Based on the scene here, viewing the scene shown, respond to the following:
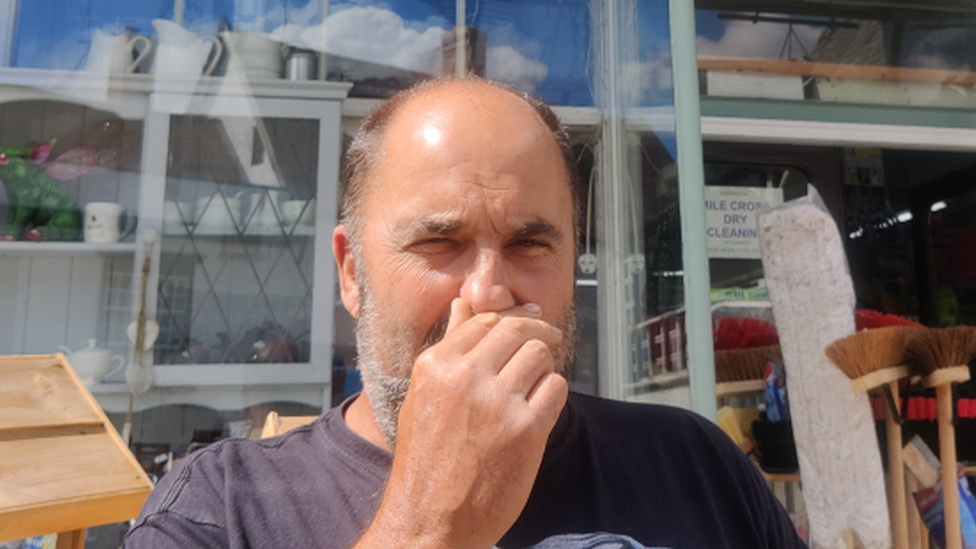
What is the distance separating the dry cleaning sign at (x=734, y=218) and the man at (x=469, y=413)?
64.0 inches

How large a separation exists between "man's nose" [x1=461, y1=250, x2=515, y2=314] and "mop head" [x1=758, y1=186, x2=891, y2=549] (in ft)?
4.64

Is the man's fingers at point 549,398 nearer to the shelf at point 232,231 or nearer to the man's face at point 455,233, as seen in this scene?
the man's face at point 455,233

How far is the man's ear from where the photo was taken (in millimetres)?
1046

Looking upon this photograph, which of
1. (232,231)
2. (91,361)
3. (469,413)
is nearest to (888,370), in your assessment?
(469,413)

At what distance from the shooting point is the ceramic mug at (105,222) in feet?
7.77

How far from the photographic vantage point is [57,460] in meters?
1.30

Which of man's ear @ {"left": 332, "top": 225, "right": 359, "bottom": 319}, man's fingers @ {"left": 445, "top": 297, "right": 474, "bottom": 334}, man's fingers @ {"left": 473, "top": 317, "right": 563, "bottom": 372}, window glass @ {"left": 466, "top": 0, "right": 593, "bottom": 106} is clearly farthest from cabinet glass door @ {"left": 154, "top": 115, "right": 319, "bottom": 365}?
man's fingers @ {"left": 473, "top": 317, "right": 563, "bottom": 372}

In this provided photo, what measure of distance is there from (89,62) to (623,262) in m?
2.11

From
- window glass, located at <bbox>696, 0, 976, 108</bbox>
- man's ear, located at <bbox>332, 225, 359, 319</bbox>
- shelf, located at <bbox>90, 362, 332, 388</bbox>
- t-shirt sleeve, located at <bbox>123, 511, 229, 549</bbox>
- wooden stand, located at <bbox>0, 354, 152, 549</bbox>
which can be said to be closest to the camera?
t-shirt sleeve, located at <bbox>123, 511, 229, 549</bbox>

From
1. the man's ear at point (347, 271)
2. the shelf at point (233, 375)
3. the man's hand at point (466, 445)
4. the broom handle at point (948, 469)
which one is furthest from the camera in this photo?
the shelf at point (233, 375)

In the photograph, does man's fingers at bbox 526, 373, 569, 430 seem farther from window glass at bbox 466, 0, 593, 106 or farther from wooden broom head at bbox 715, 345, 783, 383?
window glass at bbox 466, 0, 593, 106

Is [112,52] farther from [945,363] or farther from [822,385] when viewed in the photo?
[945,363]

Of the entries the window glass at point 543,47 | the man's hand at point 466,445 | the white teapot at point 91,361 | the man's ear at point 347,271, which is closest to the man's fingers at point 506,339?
the man's hand at point 466,445

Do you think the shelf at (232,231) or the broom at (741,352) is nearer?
the broom at (741,352)
